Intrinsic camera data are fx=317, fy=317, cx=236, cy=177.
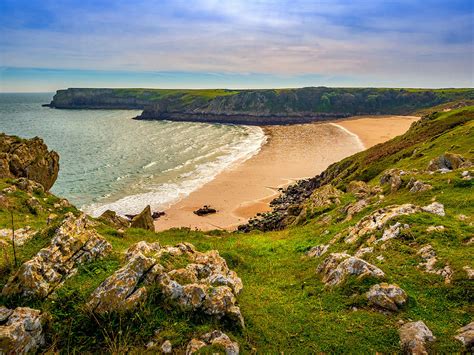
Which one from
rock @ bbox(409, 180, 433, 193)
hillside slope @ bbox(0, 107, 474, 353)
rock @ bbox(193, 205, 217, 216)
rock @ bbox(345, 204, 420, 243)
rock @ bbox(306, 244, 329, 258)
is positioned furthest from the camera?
rock @ bbox(193, 205, 217, 216)

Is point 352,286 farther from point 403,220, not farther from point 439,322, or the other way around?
point 403,220

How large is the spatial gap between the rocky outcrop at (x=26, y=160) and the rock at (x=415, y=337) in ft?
116

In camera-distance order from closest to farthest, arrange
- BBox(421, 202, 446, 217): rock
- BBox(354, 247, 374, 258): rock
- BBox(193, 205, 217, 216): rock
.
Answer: BBox(354, 247, 374, 258): rock, BBox(421, 202, 446, 217): rock, BBox(193, 205, 217, 216): rock

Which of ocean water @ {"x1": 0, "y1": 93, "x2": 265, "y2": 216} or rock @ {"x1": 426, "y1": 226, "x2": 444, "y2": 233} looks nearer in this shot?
rock @ {"x1": 426, "y1": 226, "x2": 444, "y2": 233}

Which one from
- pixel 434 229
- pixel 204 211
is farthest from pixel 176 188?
pixel 434 229

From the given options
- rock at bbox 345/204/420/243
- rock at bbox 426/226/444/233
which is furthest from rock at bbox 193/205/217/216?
rock at bbox 426/226/444/233

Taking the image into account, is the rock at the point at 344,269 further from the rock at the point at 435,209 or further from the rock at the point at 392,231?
the rock at the point at 435,209

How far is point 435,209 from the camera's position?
17766 mm

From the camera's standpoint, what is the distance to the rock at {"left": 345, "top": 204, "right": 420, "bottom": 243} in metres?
17.6

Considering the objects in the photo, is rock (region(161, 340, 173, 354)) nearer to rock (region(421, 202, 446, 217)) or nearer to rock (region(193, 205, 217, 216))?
rock (region(421, 202, 446, 217))

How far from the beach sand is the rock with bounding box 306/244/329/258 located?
22.3 meters

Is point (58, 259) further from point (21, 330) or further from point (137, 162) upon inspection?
point (137, 162)

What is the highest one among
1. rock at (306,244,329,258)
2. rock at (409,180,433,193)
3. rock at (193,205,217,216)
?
rock at (409,180,433,193)

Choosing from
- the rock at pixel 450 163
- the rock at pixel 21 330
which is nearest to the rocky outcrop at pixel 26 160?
the rock at pixel 21 330
